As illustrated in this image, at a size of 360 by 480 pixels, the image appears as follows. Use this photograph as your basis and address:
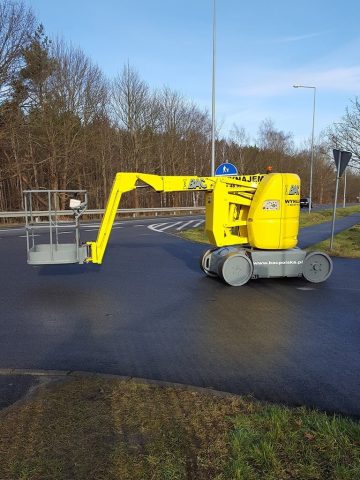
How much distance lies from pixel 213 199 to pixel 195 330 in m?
3.49

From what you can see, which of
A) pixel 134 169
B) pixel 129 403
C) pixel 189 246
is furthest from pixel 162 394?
pixel 134 169

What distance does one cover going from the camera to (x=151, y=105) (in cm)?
4325

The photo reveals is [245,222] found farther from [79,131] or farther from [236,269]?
[79,131]

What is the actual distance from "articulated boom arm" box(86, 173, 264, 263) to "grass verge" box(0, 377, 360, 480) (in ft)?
15.9

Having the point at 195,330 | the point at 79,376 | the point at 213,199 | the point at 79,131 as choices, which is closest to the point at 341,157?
the point at 213,199

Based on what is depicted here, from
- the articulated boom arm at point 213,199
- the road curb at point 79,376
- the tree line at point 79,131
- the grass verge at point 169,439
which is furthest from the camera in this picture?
the tree line at point 79,131

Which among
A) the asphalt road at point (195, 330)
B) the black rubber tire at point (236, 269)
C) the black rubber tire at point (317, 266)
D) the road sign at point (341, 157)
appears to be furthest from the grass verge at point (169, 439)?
the road sign at point (341, 157)

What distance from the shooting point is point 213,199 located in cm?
861

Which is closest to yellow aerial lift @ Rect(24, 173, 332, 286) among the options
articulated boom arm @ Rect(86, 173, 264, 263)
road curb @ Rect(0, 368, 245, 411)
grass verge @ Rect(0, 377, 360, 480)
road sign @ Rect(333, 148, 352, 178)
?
articulated boom arm @ Rect(86, 173, 264, 263)

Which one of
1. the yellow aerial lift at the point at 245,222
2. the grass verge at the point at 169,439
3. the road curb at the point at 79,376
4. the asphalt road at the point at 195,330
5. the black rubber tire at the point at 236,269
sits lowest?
the asphalt road at the point at 195,330

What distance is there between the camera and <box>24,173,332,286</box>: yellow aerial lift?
8.29 metres

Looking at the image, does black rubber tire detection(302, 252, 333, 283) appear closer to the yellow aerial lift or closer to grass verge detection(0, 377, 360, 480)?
the yellow aerial lift

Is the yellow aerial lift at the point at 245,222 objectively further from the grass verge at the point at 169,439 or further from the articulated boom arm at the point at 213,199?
the grass verge at the point at 169,439

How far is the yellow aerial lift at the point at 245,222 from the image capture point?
8289 millimetres
